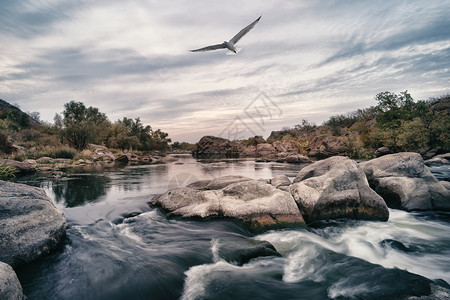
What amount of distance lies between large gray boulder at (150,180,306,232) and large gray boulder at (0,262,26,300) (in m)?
5.09

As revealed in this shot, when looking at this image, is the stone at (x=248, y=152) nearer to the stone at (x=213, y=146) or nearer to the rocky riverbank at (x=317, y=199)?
the stone at (x=213, y=146)

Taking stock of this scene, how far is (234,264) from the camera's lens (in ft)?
18.1

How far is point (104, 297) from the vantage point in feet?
13.8

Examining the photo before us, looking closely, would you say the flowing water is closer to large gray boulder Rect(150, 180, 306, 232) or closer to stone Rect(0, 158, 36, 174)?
large gray boulder Rect(150, 180, 306, 232)

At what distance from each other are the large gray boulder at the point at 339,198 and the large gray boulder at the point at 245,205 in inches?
27.3

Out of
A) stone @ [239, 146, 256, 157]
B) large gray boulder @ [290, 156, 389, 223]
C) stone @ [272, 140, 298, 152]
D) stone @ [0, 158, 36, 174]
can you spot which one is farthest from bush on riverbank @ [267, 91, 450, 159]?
stone @ [0, 158, 36, 174]

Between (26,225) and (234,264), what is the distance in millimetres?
4922

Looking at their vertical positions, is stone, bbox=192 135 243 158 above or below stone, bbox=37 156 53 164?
above

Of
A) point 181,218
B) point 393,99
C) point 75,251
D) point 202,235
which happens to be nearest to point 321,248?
point 202,235

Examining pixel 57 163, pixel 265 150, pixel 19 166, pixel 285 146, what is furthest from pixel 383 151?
pixel 57 163

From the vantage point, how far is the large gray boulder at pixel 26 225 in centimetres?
484

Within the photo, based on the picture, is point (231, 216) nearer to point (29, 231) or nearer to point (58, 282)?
point (58, 282)

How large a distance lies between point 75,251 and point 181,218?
3355mm

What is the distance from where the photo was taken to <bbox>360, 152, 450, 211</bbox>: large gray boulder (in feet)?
31.1
